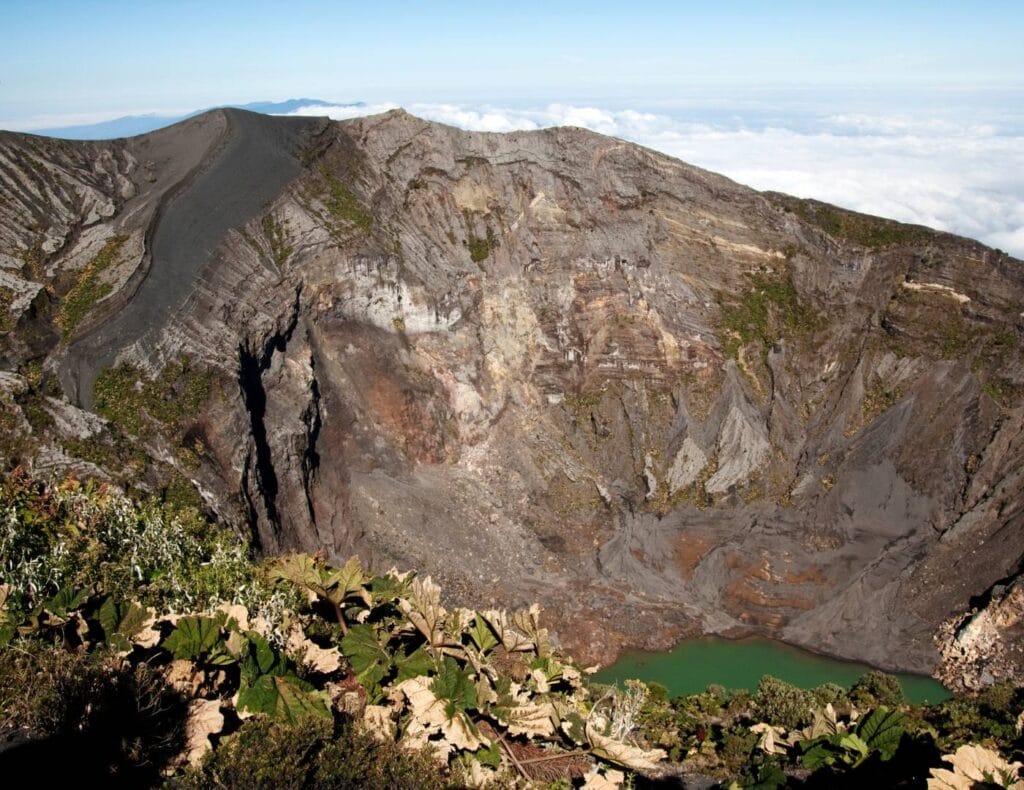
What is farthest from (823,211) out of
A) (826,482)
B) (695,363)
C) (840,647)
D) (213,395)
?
(213,395)

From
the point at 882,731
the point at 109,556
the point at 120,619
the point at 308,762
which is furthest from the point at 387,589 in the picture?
the point at 882,731

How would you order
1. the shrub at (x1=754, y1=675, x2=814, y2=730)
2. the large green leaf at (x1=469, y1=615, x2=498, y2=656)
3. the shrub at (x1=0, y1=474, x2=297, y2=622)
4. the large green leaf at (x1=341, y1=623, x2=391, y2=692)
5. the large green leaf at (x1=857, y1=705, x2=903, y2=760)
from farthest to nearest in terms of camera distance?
the shrub at (x1=754, y1=675, x2=814, y2=730) < the shrub at (x1=0, y1=474, x2=297, y2=622) < the large green leaf at (x1=469, y1=615, x2=498, y2=656) < the large green leaf at (x1=857, y1=705, x2=903, y2=760) < the large green leaf at (x1=341, y1=623, x2=391, y2=692)

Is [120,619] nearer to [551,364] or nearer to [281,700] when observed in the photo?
[281,700]

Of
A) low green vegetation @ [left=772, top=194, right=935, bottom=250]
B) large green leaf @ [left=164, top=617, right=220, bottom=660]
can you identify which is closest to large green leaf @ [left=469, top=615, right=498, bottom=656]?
large green leaf @ [left=164, top=617, right=220, bottom=660]

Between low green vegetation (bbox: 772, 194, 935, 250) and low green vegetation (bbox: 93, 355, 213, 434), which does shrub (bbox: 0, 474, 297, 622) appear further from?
low green vegetation (bbox: 772, 194, 935, 250)

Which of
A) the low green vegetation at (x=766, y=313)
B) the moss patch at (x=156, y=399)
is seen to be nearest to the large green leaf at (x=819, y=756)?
the moss patch at (x=156, y=399)

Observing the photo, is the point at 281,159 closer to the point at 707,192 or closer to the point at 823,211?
the point at 707,192
